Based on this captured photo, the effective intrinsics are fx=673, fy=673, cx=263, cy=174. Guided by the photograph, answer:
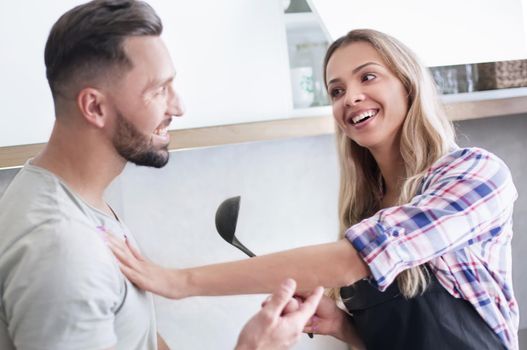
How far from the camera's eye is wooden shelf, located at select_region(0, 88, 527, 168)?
1.50m

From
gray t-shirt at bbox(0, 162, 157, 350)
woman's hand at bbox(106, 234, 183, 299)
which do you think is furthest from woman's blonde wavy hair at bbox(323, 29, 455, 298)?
gray t-shirt at bbox(0, 162, 157, 350)

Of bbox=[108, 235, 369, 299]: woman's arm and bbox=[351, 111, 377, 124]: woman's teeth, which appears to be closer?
bbox=[108, 235, 369, 299]: woman's arm

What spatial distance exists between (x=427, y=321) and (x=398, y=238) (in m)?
0.23

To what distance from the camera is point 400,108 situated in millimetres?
1356

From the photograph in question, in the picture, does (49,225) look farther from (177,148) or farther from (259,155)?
(259,155)

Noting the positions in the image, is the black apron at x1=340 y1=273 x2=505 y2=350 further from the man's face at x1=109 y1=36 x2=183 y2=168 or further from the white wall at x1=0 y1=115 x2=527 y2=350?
the white wall at x1=0 y1=115 x2=527 y2=350

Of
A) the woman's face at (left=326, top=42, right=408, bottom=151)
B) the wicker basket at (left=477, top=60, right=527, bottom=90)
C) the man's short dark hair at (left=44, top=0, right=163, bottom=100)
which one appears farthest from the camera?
the wicker basket at (left=477, top=60, right=527, bottom=90)

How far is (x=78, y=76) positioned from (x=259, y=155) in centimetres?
114

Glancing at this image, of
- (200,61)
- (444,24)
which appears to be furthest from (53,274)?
(444,24)

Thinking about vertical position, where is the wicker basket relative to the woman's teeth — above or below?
below

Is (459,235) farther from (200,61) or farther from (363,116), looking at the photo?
(200,61)

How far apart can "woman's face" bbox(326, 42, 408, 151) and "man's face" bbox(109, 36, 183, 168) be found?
18.7 inches

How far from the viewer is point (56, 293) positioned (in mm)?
816

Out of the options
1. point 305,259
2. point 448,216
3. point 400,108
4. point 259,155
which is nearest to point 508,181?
point 448,216
